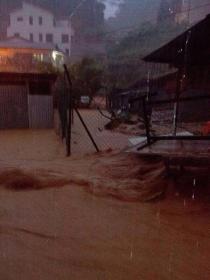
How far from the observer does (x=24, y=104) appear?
1950 cm

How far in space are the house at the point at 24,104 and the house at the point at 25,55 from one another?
2044cm

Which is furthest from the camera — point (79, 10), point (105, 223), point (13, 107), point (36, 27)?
point (79, 10)

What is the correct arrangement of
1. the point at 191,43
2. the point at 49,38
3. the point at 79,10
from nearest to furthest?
the point at 191,43, the point at 49,38, the point at 79,10

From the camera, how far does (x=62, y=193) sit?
5363 millimetres

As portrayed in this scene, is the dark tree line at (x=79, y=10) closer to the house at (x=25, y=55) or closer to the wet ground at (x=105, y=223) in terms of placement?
the house at (x=25, y=55)

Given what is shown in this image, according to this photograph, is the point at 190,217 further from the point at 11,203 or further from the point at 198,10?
the point at 198,10

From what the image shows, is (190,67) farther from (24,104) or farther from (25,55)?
→ (25,55)

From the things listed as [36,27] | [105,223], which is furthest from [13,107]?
[36,27]

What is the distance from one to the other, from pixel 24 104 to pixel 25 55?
977 inches

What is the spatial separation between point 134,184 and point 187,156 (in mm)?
951

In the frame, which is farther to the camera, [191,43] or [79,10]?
[79,10]

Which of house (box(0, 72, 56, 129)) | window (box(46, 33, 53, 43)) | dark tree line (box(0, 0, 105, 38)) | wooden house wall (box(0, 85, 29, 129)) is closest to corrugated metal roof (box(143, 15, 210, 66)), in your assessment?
house (box(0, 72, 56, 129))

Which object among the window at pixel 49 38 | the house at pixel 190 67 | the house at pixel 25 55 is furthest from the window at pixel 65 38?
the house at pixel 190 67

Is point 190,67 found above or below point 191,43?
below
